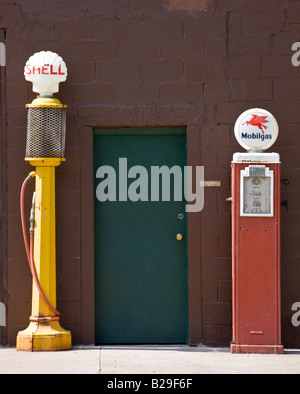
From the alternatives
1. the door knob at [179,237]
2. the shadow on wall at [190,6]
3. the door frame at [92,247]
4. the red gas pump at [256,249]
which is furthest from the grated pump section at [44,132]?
the red gas pump at [256,249]

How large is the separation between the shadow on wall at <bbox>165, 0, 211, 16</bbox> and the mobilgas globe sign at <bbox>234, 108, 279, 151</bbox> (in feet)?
4.39

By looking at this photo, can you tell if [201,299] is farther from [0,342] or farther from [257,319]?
[0,342]

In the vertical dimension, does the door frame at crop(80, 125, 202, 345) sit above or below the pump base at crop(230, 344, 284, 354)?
above

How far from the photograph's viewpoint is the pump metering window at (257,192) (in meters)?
10.0

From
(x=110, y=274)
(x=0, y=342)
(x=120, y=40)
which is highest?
(x=120, y=40)

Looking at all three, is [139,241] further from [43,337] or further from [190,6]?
[190,6]

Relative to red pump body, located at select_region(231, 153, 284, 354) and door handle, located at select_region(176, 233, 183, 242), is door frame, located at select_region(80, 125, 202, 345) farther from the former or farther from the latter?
red pump body, located at select_region(231, 153, 284, 354)

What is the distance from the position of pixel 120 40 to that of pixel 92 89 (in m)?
0.59

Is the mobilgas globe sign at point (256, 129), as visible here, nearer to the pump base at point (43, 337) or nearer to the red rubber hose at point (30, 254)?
the red rubber hose at point (30, 254)

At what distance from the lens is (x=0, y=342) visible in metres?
10.6

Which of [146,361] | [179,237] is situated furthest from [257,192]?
[146,361]

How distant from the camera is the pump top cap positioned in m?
10.1

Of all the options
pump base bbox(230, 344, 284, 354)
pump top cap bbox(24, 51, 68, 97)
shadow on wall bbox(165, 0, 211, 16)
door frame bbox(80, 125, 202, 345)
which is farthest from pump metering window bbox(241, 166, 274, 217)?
pump top cap bbox(24, 51, 68, 97)

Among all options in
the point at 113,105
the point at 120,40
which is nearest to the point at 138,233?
the point at 113,105
